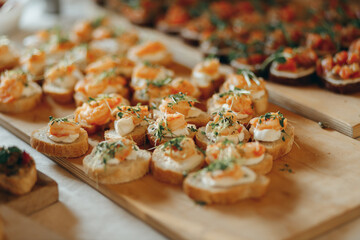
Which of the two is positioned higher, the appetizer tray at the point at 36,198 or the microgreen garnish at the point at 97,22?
the microgreen garnish at the point at 97,22

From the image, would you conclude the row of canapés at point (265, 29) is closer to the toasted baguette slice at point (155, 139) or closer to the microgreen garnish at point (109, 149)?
the toasted baguette slice at point (155, 139)

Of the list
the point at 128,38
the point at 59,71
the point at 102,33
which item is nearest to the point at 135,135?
the point at 59,71

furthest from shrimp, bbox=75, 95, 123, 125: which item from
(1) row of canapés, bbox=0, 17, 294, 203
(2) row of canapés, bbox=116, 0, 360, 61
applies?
(2) row of canapés, bbox=116, 0, 360, 61

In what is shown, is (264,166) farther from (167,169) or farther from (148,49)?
(148,49)

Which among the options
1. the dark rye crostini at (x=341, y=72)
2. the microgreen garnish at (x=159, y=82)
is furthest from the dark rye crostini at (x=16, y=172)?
the dark rye crostini at (x=341, y=72)

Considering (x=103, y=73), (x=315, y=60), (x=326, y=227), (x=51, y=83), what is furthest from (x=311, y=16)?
(x=326, y=227)

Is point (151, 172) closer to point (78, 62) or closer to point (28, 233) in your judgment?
point (28, 233)
